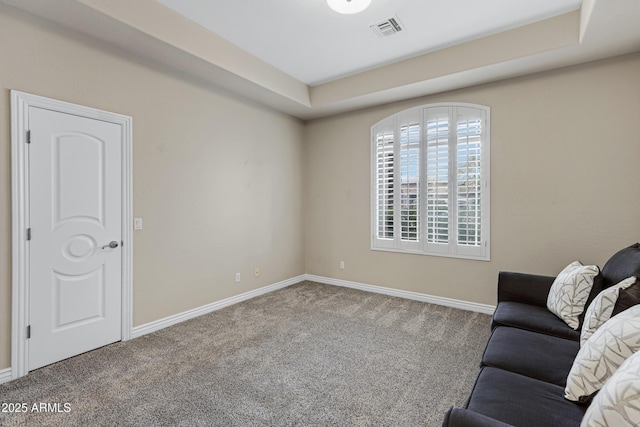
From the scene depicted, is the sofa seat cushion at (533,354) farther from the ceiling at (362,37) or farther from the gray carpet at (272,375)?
the ceiling at (362,37)

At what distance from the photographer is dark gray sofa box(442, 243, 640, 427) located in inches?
48.1

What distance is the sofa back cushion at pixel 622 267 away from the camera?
184 centimetres

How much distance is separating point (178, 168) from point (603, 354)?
11.9ft

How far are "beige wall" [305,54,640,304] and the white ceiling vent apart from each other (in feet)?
4.14

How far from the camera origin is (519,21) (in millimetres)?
2912

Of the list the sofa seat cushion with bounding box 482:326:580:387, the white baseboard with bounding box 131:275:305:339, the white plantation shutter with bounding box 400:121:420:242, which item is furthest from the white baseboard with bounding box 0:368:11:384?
the white plantation shutter with bounding box 400:121:420:242

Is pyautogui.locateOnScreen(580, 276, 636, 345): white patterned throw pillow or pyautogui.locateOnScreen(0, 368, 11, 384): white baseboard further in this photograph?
pyautogui.locateOnScreen(0, 368, 11, 384): white baseboard

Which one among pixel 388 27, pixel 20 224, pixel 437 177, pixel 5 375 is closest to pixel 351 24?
pixel 388 27

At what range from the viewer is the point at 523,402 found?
1303 mm

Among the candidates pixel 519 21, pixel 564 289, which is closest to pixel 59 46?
pixel 519 21

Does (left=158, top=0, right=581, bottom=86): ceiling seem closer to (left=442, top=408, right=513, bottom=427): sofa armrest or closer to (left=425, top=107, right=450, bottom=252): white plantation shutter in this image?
(left=425, top=107, right=450, bottom=252): white plantation shutter

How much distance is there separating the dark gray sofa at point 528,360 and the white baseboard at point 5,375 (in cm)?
302

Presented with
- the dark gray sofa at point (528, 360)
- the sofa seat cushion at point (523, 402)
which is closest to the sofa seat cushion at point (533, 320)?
the dark gray sofa at point (528, 360)

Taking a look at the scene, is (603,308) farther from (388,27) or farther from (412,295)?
(388,27)
